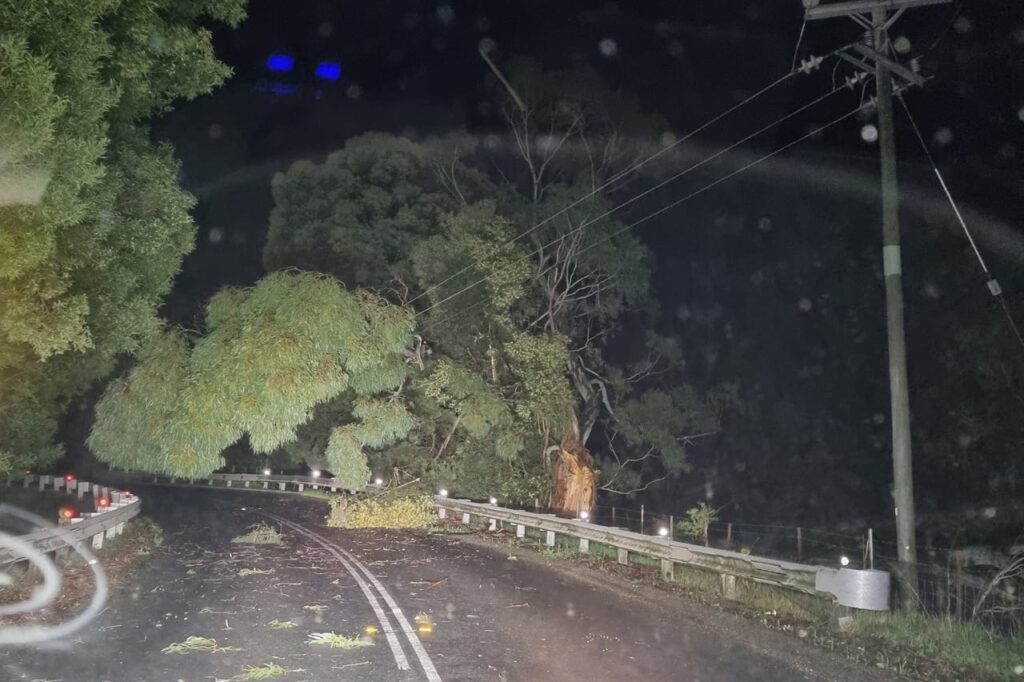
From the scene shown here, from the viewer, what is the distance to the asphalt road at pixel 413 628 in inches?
316

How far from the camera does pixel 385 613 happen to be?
10.8 m

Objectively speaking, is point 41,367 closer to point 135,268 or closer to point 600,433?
point 135,268

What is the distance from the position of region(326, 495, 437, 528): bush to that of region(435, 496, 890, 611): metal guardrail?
6719 mm

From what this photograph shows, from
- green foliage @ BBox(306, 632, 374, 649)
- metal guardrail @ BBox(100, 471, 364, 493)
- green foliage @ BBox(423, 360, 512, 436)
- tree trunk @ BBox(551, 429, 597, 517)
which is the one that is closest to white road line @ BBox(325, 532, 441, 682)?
green foliage @ BBox(306, 632, 374, 649)

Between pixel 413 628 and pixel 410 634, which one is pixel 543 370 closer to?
pixel 413 628

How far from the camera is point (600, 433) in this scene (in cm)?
3619

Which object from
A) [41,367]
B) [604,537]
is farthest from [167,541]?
[604,537]

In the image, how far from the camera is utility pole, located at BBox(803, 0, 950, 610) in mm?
11344

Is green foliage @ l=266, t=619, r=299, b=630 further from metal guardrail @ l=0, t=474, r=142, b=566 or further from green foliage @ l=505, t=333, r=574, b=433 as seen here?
green foliage @ l=505, t=333, r=574, b=433

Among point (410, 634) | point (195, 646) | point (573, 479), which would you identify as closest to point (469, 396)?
point (573, 479)

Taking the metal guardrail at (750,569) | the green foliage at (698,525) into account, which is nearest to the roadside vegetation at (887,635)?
the metal guardrail at (750,569)

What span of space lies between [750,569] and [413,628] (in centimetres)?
462

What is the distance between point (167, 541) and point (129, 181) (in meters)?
10.4

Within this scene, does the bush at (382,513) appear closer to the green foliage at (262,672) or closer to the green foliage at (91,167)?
the green foliage at (91,167)
